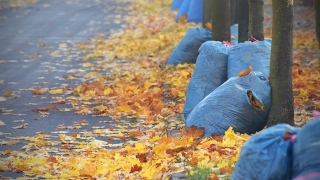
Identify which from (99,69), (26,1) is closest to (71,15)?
(26,1)

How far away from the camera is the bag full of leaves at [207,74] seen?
8602 millimetres

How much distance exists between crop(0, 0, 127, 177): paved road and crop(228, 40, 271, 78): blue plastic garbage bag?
1754mm

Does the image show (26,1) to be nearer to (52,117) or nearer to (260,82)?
(52,117)

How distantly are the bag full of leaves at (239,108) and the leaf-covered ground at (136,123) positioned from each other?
0.18m

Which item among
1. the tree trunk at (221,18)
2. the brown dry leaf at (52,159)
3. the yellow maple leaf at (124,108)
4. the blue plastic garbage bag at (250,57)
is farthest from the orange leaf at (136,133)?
the tree trunk at (221,18)

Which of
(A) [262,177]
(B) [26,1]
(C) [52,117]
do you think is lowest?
(B) [26,1]

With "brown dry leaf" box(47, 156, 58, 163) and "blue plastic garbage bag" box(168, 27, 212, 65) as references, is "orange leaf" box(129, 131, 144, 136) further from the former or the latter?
"blue plastic garbage bag" box(168, 27, 212, 65)

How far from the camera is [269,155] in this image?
182 inches

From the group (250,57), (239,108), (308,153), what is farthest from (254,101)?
(308,153)

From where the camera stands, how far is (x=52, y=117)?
31.6 feet

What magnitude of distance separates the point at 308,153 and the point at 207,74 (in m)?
4.19

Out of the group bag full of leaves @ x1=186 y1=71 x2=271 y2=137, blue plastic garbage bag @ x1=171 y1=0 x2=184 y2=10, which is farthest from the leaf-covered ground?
blue plastic garbage bag @ x1=171 y1=0 x2=184 y2=10

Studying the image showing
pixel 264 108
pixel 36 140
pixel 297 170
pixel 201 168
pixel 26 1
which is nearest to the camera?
pixel 297 170

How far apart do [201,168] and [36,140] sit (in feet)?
8.76
